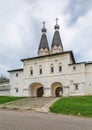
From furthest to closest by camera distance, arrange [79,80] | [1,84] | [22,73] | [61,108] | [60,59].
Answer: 1. [1,84]
2. [22,73]
3. [60,59]
4. [79,80]
5. [61,108]

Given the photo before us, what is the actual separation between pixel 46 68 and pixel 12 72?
8.61 metres

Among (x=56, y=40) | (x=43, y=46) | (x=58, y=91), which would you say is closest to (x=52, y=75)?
(x=58, y=91)

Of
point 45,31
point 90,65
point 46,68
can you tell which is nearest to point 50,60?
point 46,68

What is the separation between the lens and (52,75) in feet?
146

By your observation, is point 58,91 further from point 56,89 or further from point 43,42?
point 43,42

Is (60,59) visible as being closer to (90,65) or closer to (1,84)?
(90,65)

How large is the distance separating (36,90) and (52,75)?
6.51 metres

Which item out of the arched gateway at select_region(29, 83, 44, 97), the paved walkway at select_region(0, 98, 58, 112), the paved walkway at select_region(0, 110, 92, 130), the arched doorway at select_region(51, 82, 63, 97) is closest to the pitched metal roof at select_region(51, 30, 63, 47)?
the arched doorway at select_region(51, 82, 63, 97)

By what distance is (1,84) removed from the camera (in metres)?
52.6

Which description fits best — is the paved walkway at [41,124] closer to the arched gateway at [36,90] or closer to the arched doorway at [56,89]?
the arched doorway at [56,89]

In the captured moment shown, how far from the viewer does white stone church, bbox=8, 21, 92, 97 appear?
136 ft

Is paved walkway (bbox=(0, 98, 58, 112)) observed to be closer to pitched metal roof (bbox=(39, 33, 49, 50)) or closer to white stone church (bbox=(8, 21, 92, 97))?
white stone church (bbox=(8, 21, 92, 97))

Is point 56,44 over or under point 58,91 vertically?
over

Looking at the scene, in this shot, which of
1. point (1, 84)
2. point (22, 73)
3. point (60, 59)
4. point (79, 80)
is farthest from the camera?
point (1, 84)
